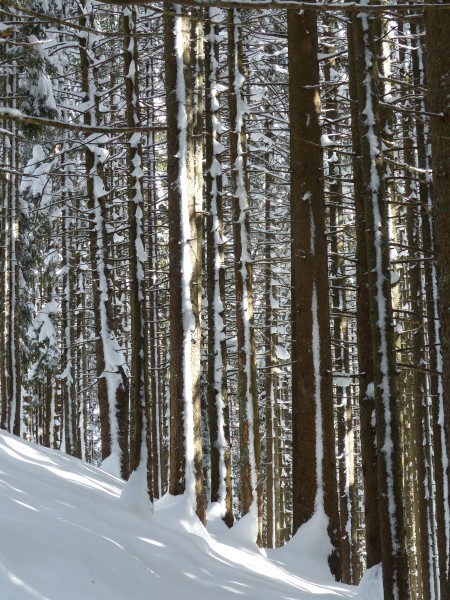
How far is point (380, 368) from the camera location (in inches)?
328

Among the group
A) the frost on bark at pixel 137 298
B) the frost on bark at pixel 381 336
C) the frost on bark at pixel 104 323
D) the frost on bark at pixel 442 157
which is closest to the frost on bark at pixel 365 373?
the frost on bark at pixel 381 336

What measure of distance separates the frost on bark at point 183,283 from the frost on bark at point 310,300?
216 centimetres

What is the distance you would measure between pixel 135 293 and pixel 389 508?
464cm

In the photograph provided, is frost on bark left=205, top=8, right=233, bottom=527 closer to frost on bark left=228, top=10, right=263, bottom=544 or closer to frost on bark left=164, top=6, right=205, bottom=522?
frost on bark left=228, top=10, right=263, bottom=544

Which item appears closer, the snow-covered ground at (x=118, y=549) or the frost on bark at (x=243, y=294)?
the snow-covered ground at (x=118, y=549)

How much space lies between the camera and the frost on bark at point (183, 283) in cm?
969

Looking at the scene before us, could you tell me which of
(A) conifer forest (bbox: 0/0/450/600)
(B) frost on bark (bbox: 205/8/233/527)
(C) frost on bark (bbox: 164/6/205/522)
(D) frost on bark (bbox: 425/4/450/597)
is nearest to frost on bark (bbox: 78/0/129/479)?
(A) conifer forest (bbox: 0/0/450/600)

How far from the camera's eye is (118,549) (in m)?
6.80

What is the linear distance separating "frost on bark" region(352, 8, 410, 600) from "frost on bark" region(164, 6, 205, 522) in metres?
2.59

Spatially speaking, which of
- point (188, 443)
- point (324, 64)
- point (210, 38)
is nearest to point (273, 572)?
point (188, 443)

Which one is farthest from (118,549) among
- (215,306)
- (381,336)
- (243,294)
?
(215,306)

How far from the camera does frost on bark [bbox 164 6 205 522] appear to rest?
969 centimetres

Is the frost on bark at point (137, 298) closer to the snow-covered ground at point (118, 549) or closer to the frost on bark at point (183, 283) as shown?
the frost on bark at point (183, 283)

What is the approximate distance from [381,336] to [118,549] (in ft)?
12.4
